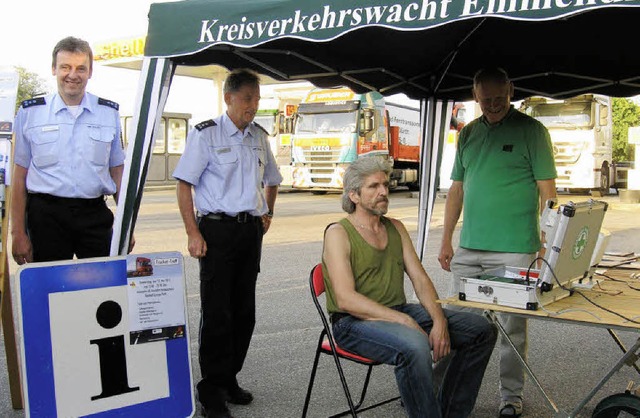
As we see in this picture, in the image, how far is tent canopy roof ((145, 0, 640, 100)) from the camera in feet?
11.4

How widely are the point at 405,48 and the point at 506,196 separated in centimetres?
154

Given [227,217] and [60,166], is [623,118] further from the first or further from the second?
[60,166]

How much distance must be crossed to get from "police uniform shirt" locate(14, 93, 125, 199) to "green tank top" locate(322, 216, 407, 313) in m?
1.36

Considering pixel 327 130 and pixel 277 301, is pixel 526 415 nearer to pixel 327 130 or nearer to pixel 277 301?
pixel 277 301

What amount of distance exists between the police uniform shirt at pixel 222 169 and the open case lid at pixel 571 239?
1.76 m

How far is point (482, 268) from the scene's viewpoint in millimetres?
4508

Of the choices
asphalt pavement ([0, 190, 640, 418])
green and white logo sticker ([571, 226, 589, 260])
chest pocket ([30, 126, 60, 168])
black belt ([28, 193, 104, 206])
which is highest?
chest pocket ([30, 126, 60, 168])

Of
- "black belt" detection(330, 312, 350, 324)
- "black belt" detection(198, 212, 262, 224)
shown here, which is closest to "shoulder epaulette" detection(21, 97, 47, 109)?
"black belt" detection(198, 212, 262, 224)

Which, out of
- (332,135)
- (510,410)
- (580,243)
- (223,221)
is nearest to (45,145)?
(223,221)

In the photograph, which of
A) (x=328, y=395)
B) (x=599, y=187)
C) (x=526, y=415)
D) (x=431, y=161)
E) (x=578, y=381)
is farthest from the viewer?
(x=599, y=187)

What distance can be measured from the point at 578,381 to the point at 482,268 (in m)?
1.21

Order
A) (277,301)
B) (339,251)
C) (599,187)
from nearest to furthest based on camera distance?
(339,251), (277,301), (599,187)

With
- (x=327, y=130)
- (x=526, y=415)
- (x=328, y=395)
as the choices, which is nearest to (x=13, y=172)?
(x=328, y=395)

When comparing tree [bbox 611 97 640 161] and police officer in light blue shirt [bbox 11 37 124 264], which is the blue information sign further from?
tree [bbox 611 97 640 161]
